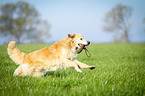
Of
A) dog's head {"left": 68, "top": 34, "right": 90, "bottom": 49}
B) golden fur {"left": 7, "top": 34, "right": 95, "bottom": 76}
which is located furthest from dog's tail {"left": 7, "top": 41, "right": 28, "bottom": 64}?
dog's head {"left": 68, "top": 34, "right": 90, "bottom": 49}

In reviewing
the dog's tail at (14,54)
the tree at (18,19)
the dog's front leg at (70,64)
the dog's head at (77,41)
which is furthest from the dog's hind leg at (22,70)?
the tree at (18,19)

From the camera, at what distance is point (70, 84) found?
132 inches

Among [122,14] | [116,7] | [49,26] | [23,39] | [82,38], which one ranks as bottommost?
[82,38]

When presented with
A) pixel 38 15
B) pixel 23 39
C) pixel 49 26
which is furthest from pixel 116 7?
pixel 23 39

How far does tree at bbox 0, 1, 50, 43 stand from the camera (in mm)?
34281

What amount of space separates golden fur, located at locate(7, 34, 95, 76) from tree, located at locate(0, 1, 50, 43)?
33726mm

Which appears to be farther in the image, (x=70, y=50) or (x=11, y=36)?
(x=11, y=36)

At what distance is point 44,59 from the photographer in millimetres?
4043

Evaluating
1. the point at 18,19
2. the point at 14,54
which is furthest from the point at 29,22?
the point at 14,54

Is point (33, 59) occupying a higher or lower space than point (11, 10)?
lower

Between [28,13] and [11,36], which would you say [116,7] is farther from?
[11,36]

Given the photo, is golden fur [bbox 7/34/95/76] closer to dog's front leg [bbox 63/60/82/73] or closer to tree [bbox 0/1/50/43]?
dog's front leg [bbox 63/60/82/73]

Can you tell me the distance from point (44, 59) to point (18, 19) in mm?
35444

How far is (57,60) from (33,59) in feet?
2.62
